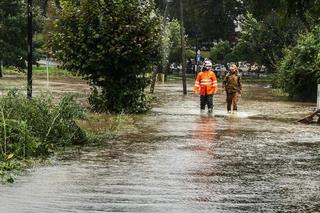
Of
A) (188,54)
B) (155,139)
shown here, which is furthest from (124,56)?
(188,54)

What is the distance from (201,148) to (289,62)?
2173 cm

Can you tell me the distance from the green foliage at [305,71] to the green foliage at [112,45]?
11.6 metres

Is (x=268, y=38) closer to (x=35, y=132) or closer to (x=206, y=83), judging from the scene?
(x=206, y=83)

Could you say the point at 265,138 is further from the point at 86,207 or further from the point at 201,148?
the point at 86,207

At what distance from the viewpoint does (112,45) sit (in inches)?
802

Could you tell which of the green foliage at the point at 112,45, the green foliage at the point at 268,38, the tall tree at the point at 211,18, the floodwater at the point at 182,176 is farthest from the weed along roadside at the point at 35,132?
the tall tree at the point at 211,18

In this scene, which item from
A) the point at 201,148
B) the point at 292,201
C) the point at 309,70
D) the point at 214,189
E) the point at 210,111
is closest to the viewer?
the point at 292,201

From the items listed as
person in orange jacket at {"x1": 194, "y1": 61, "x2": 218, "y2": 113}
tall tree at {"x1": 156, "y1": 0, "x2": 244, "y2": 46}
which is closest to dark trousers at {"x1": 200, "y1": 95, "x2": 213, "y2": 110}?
person in orange jacket at {"x1": 194, "y1": 61, "x2": 218, "y2": 113}

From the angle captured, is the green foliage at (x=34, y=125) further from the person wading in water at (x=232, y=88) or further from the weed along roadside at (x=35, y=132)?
the person wading in water at (x=232, y=88)

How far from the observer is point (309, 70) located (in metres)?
30.7

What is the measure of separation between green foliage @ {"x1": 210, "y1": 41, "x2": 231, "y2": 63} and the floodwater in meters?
55.6

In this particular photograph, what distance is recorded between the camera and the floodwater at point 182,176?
317 inches

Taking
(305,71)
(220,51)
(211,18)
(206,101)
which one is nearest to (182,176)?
(206,101)

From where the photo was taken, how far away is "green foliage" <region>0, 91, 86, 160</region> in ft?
36.9
